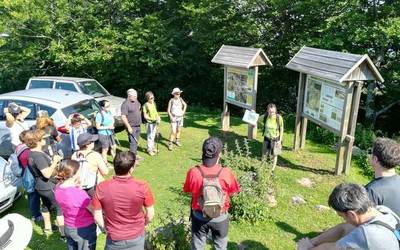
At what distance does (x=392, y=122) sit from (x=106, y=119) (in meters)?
12.7

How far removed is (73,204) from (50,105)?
544 centimetres

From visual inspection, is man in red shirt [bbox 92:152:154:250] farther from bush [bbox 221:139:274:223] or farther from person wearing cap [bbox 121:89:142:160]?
person wearing cap [bbox 121:89:142:160]

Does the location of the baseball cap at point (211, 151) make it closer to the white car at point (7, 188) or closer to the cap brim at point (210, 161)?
the cap brim at point (210, 161)

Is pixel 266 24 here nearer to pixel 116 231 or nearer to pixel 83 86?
pixel 83 86

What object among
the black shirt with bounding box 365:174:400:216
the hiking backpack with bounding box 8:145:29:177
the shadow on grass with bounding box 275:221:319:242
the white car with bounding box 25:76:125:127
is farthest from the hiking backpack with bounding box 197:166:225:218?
the white car with bounding box 25:76:125:127

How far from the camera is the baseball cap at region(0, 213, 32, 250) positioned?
2936 millimetres

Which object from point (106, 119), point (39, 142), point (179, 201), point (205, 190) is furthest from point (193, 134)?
point (205, 190)

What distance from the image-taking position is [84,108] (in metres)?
9.78

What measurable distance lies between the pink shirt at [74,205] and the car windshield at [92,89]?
9472 millimetres

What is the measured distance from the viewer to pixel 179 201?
7.54 meters

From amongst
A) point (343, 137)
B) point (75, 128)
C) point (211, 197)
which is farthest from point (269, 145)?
point (211, 197)

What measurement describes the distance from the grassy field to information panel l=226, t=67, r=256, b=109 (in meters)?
1.08

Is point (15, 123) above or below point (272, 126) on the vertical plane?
above

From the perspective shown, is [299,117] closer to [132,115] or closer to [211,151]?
[132,115]
